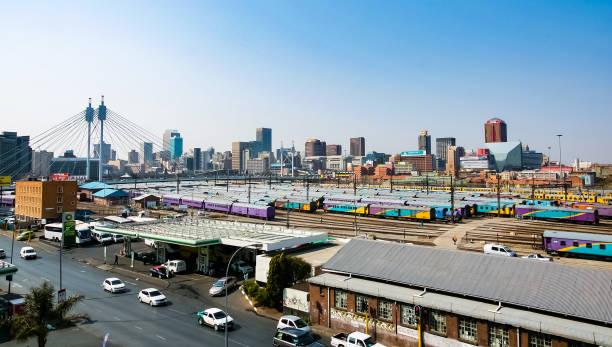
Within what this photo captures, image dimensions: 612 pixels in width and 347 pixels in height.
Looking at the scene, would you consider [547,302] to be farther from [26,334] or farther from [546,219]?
[546,219]

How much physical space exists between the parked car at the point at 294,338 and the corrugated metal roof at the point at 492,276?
5.83 meters

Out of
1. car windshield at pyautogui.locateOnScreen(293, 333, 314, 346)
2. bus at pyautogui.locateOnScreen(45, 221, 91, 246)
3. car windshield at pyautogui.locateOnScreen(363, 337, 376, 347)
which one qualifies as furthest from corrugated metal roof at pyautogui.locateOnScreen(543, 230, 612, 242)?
bus at pyautogui.locateOnScreen(45, 221, 91, 246)

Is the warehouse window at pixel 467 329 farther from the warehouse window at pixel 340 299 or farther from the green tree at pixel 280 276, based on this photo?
the green tree at pixel 280 276

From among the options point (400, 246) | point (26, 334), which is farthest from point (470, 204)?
point (26, 334)

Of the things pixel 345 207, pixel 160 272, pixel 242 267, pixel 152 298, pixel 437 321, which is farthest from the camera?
pixel 345 207

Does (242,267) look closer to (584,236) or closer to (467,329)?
(467,329)

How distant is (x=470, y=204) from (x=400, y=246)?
58108 mm

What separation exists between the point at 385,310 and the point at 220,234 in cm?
2084

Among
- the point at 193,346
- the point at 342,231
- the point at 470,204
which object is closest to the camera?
the point at 193,346

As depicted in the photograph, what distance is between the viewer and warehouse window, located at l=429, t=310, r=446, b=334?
2008 cm

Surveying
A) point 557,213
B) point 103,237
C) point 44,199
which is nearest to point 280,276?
point 103,237

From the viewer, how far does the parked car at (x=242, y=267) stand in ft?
116

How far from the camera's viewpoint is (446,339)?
19750mm

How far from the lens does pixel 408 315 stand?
2120 centimetres
